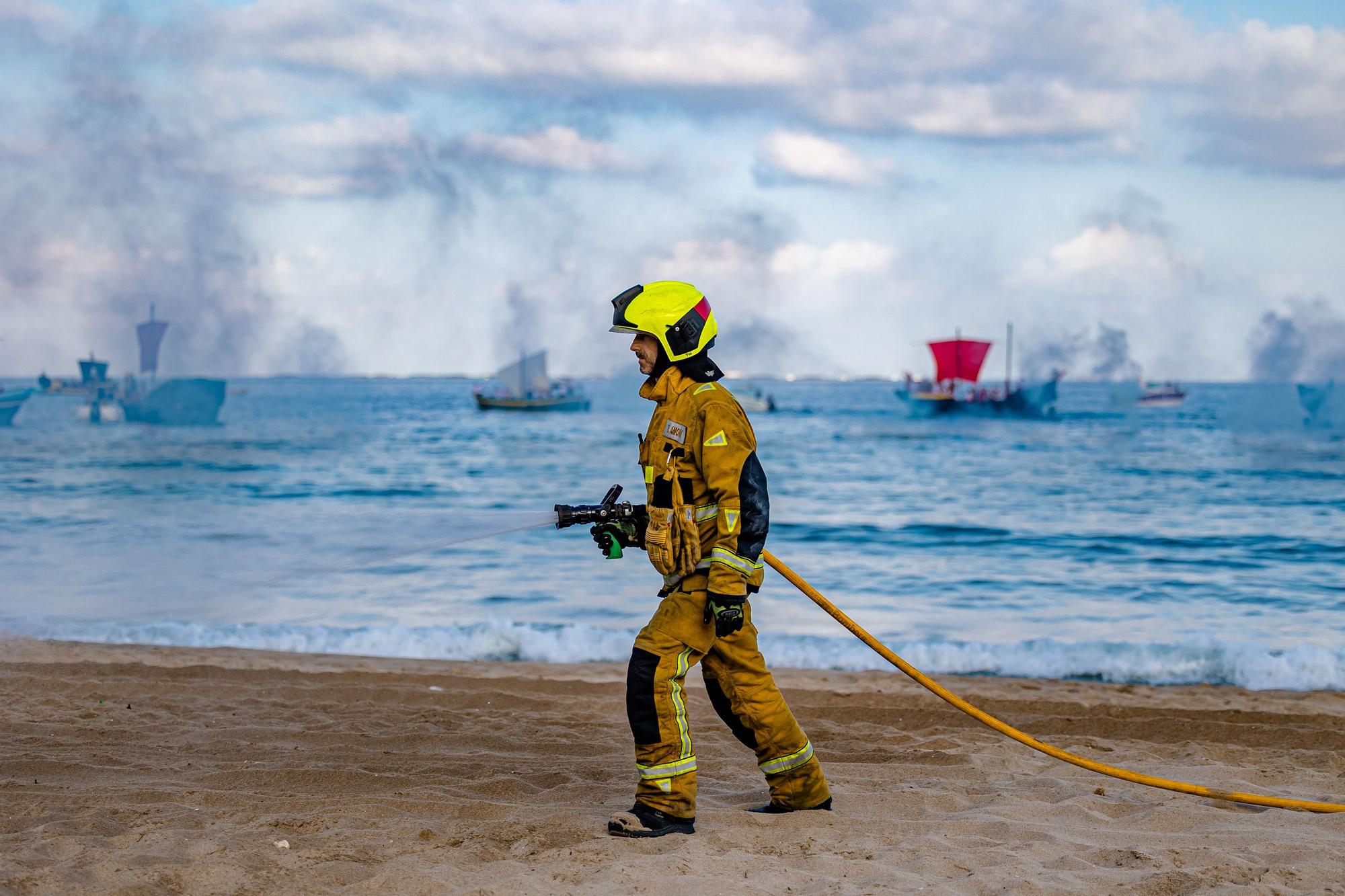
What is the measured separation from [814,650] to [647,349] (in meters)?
5.54

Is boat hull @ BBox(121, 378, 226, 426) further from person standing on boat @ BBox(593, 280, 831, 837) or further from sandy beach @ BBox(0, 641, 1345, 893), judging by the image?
person standing on boat @ BBox(593, 280, 831, 837)

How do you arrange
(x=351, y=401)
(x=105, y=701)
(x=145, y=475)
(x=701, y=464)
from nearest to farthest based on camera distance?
(x=701, y=464) → (x=105, y=701) → (x=145, y=475) → (x=351, y=401)

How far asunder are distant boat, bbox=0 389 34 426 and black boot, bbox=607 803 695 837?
5668cm

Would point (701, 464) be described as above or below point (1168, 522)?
above

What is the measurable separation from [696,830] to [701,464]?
1.38m

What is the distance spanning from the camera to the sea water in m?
9.59

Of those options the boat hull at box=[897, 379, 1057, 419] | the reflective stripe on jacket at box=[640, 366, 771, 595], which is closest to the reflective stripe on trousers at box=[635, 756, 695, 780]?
the reflective stripe on jacket at box=[640, 366, 771, 595]

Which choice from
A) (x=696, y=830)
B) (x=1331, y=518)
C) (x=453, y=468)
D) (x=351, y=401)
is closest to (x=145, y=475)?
(x=453, y=468)

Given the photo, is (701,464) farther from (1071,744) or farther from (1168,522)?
(1168,522)

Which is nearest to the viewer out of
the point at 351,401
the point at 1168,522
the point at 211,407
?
the point at 1168,522

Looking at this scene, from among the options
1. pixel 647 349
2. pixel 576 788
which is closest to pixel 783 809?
pixel 576 788

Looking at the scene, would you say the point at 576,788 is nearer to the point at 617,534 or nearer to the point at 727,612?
the point at 617,534

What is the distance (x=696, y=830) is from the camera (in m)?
4.21

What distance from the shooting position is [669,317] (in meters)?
4.11
